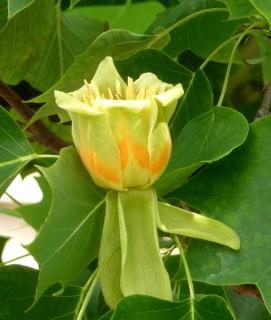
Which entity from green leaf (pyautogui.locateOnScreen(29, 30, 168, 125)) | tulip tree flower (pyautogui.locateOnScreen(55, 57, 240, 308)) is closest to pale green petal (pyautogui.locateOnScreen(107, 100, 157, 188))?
tulip tree flower (pyautogui.locateOnScreen(55, 57, 240, 308))

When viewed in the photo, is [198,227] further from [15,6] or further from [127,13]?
[127,13]

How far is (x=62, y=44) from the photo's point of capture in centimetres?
85

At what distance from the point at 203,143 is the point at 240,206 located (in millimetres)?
49

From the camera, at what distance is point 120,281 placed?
50 cm

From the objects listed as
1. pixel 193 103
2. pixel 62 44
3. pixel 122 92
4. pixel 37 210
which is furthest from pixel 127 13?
pixel 122 92

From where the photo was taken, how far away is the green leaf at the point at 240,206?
1.65ft

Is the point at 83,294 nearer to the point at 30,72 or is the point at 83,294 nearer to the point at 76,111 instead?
the point at 76,111

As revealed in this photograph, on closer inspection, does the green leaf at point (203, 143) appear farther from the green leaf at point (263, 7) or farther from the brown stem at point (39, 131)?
the brown stem at point (39, 131)

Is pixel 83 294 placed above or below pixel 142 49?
below

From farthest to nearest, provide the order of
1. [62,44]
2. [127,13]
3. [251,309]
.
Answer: [127,13], [62,44], [251,309]

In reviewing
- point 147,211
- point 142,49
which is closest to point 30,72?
point 142,49

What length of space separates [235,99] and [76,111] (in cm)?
76

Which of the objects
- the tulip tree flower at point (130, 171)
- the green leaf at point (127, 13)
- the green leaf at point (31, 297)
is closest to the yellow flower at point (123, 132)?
the tulip tree flower at point (130, 171)

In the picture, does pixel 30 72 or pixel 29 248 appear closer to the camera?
pixel 29 248
